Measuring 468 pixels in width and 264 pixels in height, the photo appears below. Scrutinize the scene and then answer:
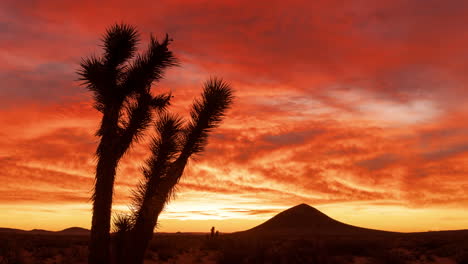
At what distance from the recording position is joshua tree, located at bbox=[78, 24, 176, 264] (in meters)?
11.9

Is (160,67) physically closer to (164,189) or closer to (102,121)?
(102,121)

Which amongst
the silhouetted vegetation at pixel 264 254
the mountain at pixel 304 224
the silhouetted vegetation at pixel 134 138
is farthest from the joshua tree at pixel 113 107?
the mountain at pixel 304 224

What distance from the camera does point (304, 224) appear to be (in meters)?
87.4

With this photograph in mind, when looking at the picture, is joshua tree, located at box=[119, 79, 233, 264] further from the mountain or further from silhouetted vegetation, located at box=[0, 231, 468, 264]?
the mountain

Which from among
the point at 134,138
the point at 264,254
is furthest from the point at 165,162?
the point at 264,254

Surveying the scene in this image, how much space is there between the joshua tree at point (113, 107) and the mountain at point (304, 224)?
71449 mm

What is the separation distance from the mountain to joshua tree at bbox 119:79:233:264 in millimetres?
70912

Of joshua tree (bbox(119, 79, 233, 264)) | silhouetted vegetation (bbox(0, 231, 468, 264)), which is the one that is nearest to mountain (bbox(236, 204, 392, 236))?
silhouetted vegetation (bbox(0, 231, 468, 264))

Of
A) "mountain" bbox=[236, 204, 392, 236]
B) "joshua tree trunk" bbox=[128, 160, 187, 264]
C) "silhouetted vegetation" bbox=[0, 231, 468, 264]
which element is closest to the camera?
"joshua tree trunk" bbox=[128, 160, 187, 264]

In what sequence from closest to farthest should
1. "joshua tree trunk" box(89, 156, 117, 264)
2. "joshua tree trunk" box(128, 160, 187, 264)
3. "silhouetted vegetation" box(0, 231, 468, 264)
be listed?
"joshua tree trunk" box(89, 156, 117, 264) → "joshua tree trunk" box(128, 160, 187, 264) → "silhouetted vegetation" box(0, 231, 468, 264)

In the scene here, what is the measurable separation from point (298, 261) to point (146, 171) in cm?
849

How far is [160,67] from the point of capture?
505 inches

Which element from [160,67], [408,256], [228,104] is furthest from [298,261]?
[160,67]

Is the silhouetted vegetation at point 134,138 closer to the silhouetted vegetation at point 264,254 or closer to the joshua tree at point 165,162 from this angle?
the joshua tree at point 165,162
